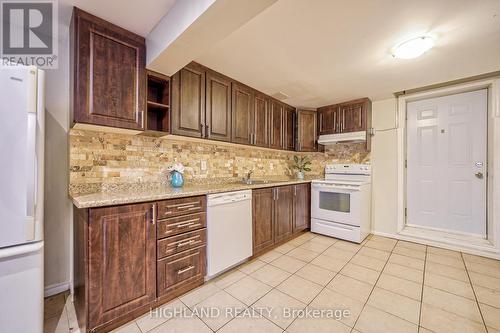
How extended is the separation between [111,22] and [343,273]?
3.15 meters

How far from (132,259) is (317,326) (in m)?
1.42

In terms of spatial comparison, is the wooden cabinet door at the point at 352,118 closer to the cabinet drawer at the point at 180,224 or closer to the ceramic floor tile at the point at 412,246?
the ceramic floor tile at the point at 412,246

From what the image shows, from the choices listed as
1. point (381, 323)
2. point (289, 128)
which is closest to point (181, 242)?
point (381, 323)

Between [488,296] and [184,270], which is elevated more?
[184,270]

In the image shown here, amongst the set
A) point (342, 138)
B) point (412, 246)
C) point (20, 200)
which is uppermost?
point (342, 138)

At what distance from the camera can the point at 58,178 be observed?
1.82 metres

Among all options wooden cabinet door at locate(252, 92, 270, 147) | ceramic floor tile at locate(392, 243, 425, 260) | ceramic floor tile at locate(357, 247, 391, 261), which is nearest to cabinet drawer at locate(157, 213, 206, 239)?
wooden cabinet door at locate(252, 92, 270, 147)

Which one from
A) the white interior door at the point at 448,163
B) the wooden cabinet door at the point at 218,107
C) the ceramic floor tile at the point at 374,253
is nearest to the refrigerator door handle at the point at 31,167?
the wooden cabinet door at the point at 218,107

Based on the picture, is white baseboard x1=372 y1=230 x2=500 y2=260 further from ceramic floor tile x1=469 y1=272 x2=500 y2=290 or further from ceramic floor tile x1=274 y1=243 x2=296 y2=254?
ceramic floor tile x1=274 y1=243 x2=296 y2=254

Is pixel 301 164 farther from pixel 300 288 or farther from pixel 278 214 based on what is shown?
pixel 300 288

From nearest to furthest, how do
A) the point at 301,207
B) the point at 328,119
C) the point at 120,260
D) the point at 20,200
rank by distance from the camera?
the point at 20,200, the point at 120,260, the point at 301,207, the point at 328,119

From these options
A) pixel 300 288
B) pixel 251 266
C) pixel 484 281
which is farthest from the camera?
pixel 251 266

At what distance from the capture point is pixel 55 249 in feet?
5.98

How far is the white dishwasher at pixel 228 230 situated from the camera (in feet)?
6.43
